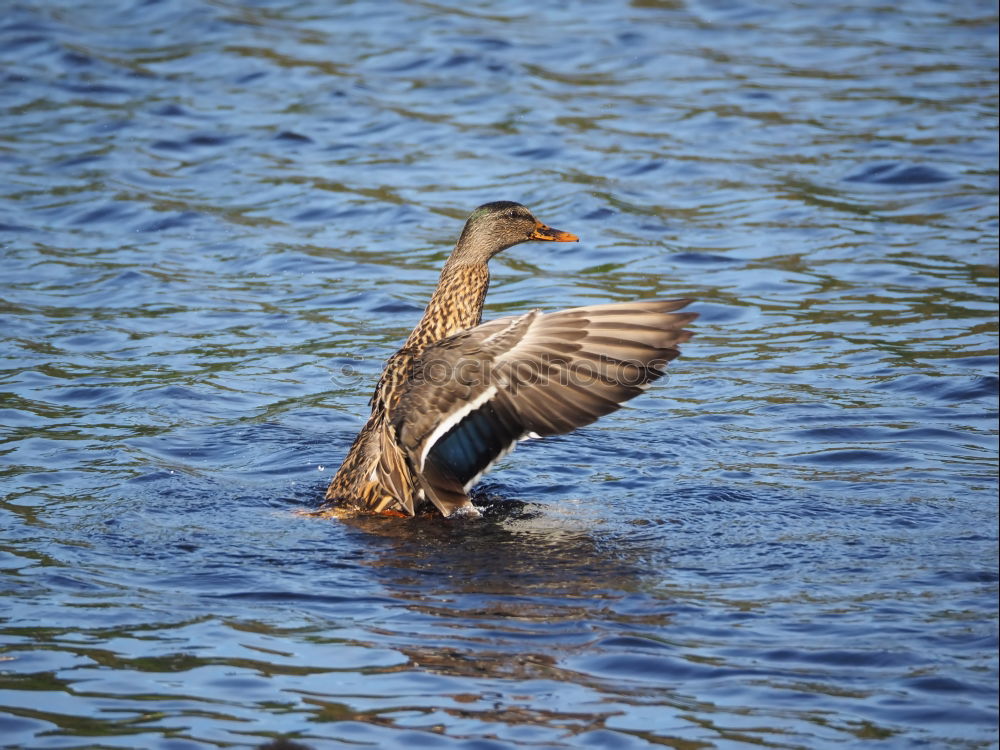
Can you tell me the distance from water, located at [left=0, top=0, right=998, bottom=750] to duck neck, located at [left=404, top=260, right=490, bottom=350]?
0.91m

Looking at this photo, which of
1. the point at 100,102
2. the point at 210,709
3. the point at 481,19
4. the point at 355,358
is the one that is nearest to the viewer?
the point at 210,709

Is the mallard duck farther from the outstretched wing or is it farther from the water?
the water

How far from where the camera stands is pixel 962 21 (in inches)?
628

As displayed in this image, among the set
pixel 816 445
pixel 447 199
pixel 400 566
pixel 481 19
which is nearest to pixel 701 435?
pixel 816 445

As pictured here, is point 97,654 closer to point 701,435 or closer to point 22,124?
point 701,435

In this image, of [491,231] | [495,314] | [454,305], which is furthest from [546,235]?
[495,314]

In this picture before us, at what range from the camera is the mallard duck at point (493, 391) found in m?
6.50

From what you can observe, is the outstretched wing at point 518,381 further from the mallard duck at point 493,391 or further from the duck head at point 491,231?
the duck head at point 491,231

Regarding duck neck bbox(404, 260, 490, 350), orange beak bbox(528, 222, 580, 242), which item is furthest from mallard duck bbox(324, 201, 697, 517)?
orange beak bbox(528, 222, 580, 242)

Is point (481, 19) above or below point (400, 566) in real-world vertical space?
above

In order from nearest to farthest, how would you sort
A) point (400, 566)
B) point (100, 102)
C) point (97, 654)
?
point (97, 654) → point (400, 566) → point (100, 102)

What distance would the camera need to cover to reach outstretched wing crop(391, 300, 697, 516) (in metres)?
6.49

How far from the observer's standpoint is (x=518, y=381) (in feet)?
21.7

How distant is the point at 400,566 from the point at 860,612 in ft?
6.83
